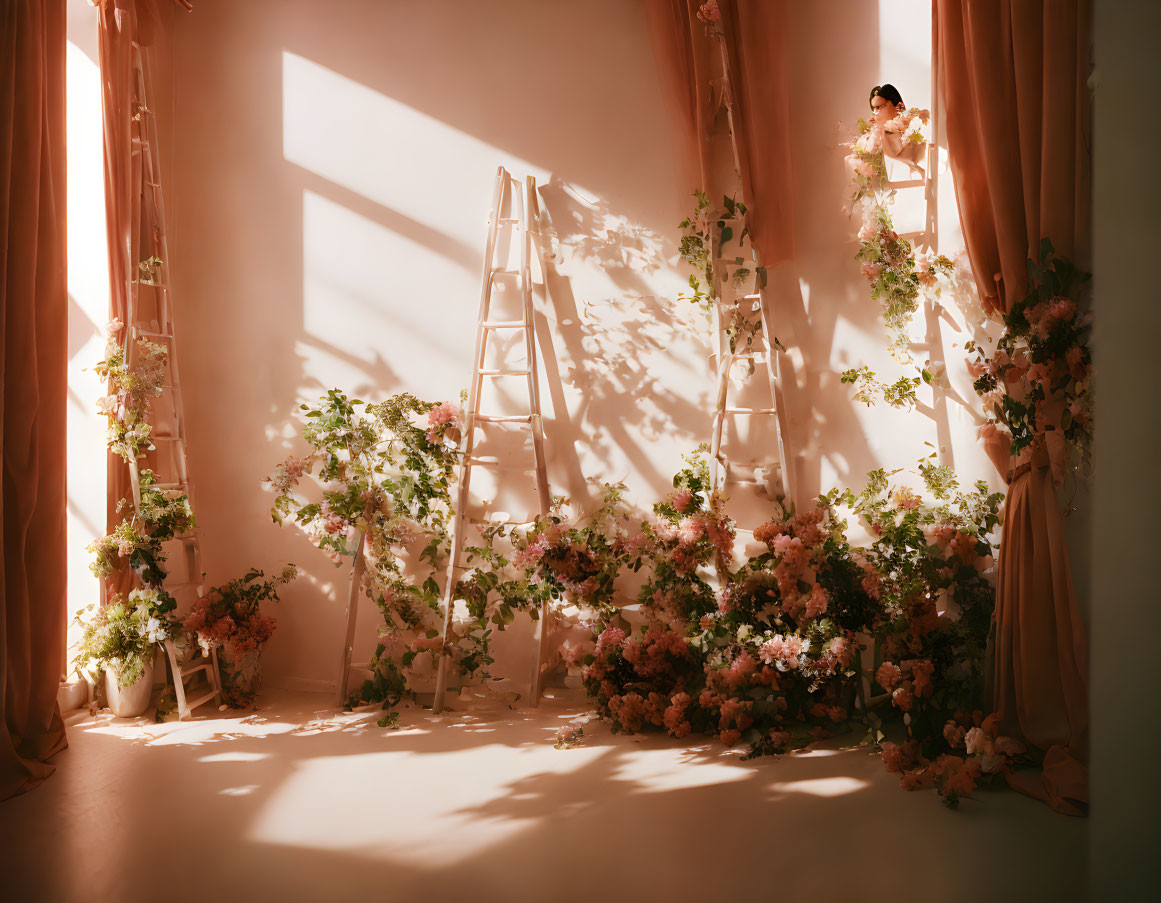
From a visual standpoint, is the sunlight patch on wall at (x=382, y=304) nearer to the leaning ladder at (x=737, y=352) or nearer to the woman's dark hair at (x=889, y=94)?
the leaning ladder at (x=737, y=352)

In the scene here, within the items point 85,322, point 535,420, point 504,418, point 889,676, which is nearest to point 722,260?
point 535,420

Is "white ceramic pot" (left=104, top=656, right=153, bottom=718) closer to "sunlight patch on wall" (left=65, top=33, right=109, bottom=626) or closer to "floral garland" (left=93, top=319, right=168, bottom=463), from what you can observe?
"sunlight patch on wall" (left=65, top=33, right=109, bottom=626)

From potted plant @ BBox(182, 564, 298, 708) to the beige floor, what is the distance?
0.50 metres

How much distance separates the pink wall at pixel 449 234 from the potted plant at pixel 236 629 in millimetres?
221

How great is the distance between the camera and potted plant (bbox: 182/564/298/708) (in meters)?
3.83

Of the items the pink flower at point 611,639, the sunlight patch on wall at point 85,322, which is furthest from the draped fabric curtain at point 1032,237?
the sunlight patch on wall at point 85,322

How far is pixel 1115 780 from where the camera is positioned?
1.38m

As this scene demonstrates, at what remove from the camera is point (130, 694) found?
379 cm

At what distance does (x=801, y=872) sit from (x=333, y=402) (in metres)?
2.83

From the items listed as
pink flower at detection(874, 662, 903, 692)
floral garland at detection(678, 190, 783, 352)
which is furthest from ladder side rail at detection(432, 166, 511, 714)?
pink flower at detection(874, 662, 903, 692)

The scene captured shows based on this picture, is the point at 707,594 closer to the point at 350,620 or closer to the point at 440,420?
the point at 440,420

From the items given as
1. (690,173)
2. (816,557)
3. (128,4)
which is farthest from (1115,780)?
(128,4)

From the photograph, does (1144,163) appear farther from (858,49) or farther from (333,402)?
(333,402)

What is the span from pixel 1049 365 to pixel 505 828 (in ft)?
7.89
